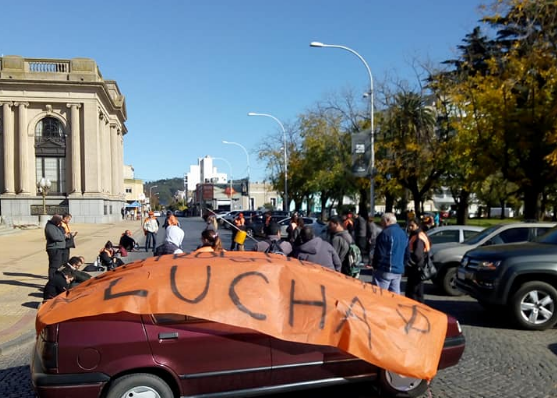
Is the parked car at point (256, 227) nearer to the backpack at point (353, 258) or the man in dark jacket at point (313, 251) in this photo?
the backpack at point (353, 258)

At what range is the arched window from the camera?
47.2 m

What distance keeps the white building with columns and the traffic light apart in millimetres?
32059

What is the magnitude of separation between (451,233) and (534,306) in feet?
19.5

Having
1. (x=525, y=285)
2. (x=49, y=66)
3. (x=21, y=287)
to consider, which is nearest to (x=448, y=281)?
(x=525, y=285)

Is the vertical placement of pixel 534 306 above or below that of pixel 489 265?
below

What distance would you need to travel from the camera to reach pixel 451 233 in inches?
535

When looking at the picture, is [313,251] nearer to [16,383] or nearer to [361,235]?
[16,383]

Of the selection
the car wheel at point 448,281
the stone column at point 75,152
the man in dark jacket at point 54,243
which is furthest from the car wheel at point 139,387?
the stone column at point 75,152

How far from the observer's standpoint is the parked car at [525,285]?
7734 mm

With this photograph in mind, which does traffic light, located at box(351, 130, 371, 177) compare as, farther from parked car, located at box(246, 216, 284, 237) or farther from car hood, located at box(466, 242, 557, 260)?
car hood, located at box(466, 242, 557, 260)

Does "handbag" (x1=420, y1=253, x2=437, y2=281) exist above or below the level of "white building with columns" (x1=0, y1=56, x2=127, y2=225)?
below

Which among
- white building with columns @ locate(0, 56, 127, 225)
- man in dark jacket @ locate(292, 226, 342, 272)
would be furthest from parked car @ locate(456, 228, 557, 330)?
white building with columns @ locate(0, 56, 127, 225)

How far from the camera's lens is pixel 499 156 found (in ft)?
68.9

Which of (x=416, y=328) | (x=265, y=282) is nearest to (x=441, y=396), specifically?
(x=416, y=328)
